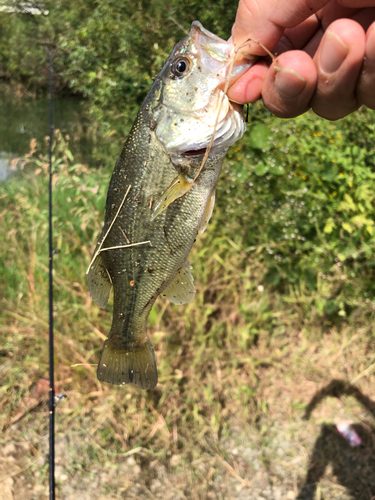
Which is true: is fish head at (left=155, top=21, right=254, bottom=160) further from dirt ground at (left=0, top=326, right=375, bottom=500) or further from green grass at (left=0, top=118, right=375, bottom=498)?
dirt ground at (left=0, top=326, right=375, bottom=500)

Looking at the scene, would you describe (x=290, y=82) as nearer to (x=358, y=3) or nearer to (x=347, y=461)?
(x=358, y=3)

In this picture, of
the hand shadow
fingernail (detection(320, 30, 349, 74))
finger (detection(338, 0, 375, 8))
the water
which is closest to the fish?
fingernail (detection(320, 30, 349, 74))

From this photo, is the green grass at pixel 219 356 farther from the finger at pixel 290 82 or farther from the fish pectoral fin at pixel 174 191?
the finger at pixel 290 82

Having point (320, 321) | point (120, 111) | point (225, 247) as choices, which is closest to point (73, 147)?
point (120, 111)

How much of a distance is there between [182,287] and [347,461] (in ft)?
6.52

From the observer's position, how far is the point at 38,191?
4176mm

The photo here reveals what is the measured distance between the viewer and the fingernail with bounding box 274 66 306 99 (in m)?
1.15

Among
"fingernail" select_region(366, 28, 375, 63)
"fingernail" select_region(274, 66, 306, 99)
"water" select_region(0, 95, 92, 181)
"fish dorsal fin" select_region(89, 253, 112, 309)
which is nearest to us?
"fingernail" select_region(366, 28, 375, 63)

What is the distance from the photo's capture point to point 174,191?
4.21 feet

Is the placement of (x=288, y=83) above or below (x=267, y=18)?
below

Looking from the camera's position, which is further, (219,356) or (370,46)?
(219,356)

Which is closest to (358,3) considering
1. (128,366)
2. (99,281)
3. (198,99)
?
(198,99)

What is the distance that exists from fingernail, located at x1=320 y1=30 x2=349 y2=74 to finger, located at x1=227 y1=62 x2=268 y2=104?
0.71 ft

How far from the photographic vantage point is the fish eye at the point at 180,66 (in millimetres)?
1319
